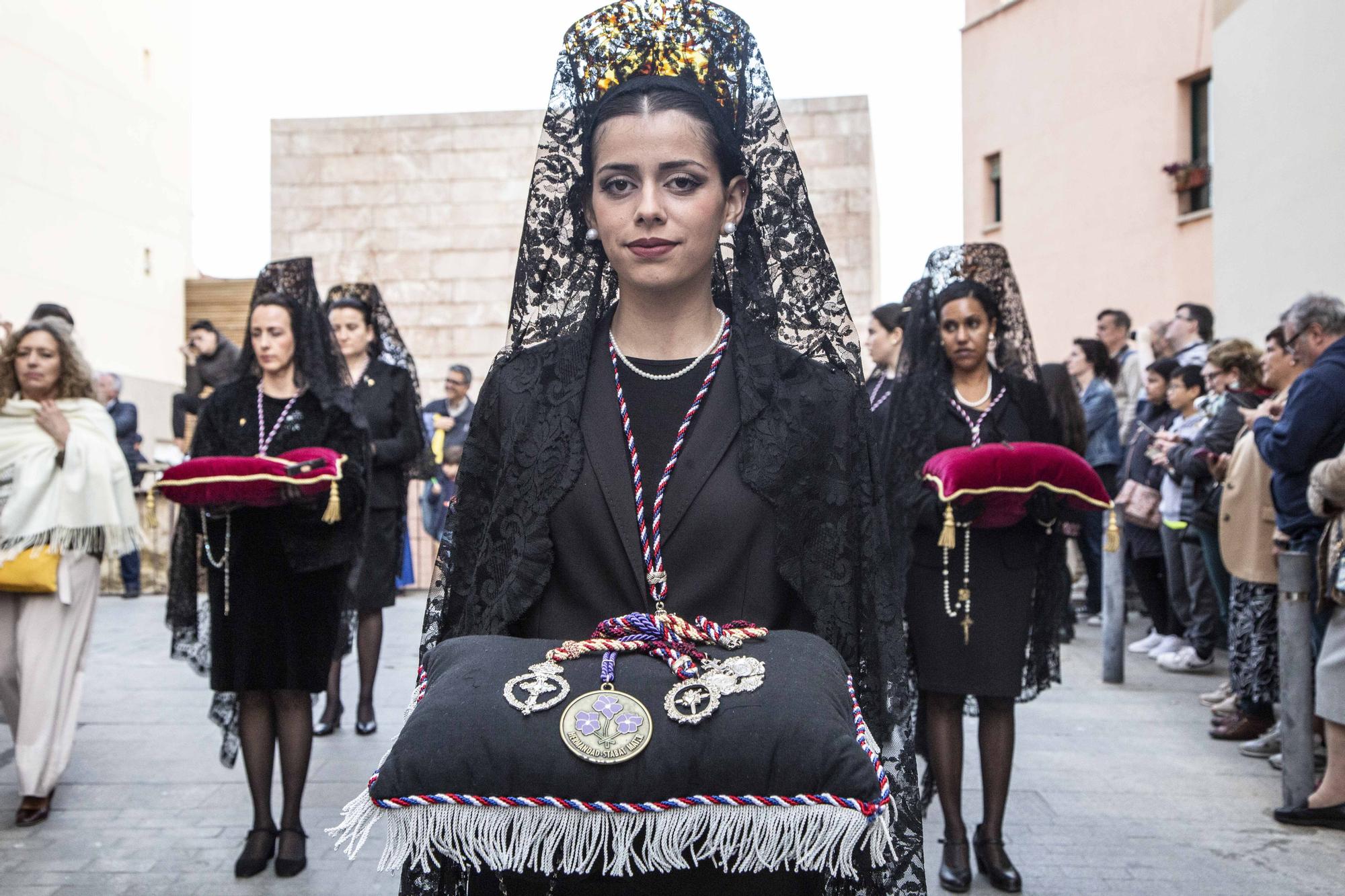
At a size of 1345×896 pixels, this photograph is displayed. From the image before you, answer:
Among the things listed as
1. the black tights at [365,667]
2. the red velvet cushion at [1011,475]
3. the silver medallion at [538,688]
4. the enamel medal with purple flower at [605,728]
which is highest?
the red velvet cushion at [1011,475]

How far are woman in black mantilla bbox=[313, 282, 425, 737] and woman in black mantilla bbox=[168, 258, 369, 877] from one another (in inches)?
66.4

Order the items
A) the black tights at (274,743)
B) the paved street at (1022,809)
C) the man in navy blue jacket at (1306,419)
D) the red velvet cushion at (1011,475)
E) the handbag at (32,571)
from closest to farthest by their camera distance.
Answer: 1. the red velvet cushion at (1011,475)
2. the paved street at (1022,809)
3. the black tights at (274,743)
4. the handbag at (32,571)
5. the man in navy blue jacket at (1306,419)

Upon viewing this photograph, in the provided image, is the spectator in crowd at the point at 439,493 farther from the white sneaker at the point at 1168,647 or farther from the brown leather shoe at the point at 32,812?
the white sneaker at the point at 1168,647

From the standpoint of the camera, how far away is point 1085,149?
20.2 m

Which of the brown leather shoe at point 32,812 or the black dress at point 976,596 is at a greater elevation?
the black dress at point 976,596

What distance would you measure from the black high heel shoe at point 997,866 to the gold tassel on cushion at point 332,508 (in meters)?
2.76

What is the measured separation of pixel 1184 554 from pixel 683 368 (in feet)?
23.8

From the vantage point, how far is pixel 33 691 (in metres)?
5.65

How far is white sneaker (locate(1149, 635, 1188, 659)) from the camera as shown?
945 centimetres

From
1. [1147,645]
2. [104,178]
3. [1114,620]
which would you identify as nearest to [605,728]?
[1114,620]

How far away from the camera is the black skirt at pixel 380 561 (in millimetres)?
7137

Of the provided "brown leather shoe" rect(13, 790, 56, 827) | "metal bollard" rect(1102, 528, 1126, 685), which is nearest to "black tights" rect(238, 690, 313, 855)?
"brown leather shoe" rect(13, 790, 56, 827)

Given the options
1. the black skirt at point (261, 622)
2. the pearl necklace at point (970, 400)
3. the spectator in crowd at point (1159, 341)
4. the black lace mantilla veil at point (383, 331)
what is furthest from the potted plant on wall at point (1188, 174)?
the black skirt at point (261, 622)

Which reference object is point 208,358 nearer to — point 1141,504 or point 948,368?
point 1141,504
